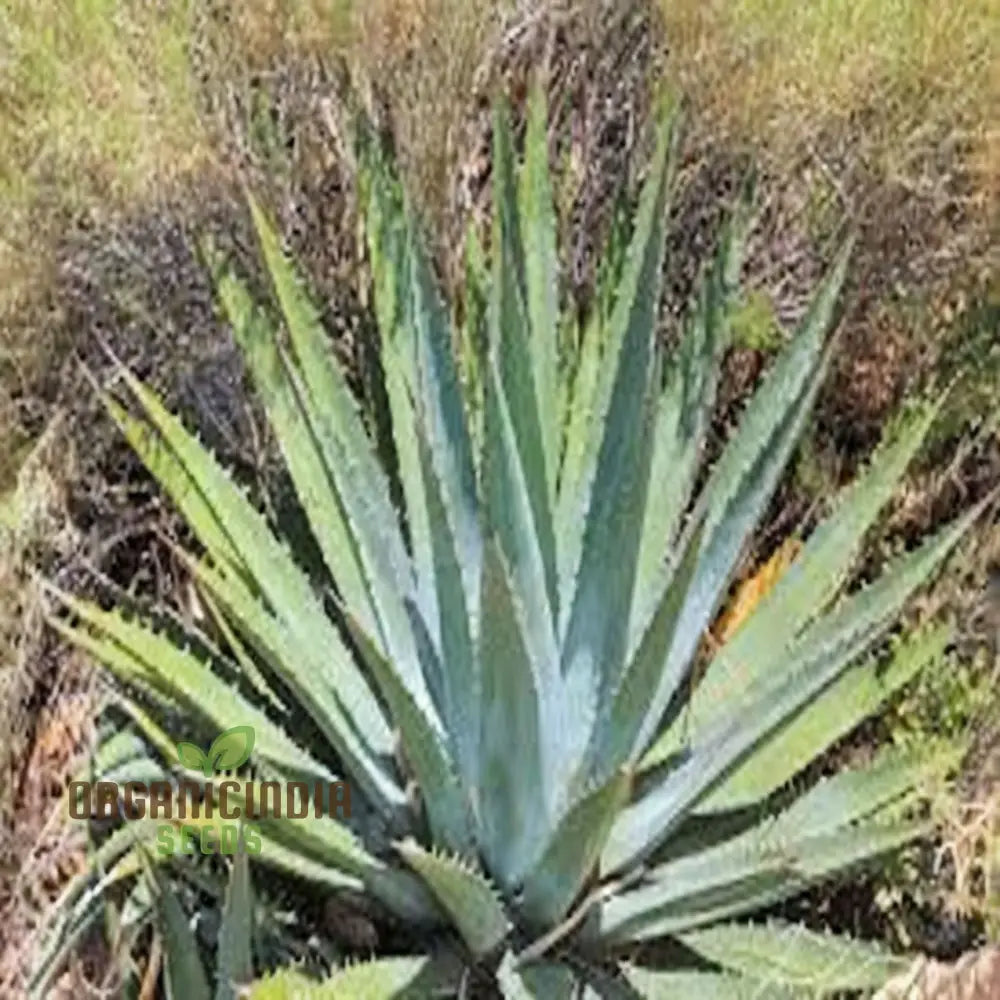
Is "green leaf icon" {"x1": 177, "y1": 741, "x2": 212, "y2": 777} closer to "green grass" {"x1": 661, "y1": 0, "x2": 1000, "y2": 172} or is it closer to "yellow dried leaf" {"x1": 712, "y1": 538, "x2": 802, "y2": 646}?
"yellow dried leaf" {"x1": 712, "y1": 538, "x2": 802, "y2": 646}

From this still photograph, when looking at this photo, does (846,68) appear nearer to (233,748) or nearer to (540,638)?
(540,638)

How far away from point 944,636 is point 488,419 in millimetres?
706

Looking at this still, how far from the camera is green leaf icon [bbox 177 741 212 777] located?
2.97 meters

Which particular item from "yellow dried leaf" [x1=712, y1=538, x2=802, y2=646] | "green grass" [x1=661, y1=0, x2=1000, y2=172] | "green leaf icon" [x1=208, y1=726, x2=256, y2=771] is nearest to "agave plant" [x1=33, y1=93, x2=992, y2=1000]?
"green leaf icon" [x1=208, y1=726, x2=256, y2=771]

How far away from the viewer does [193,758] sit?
3.00m

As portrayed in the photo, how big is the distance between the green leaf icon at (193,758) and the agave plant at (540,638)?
3 centimetres

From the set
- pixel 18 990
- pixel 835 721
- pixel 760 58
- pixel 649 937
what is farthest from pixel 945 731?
pixel 18 990

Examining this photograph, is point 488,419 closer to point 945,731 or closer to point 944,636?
point 944,636

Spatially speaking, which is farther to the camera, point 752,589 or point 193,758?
point 752,589

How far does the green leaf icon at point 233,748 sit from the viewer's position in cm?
294

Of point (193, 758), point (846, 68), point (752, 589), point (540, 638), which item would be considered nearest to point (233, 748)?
point (193, 758)

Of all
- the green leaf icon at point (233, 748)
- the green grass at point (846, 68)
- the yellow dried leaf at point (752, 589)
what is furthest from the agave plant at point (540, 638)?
the green grass at point (846, 68)

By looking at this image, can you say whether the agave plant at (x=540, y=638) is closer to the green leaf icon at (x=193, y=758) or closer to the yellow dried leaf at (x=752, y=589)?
the green leaf icon at (x=193, y=758)

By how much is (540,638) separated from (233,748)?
0.45 meters
